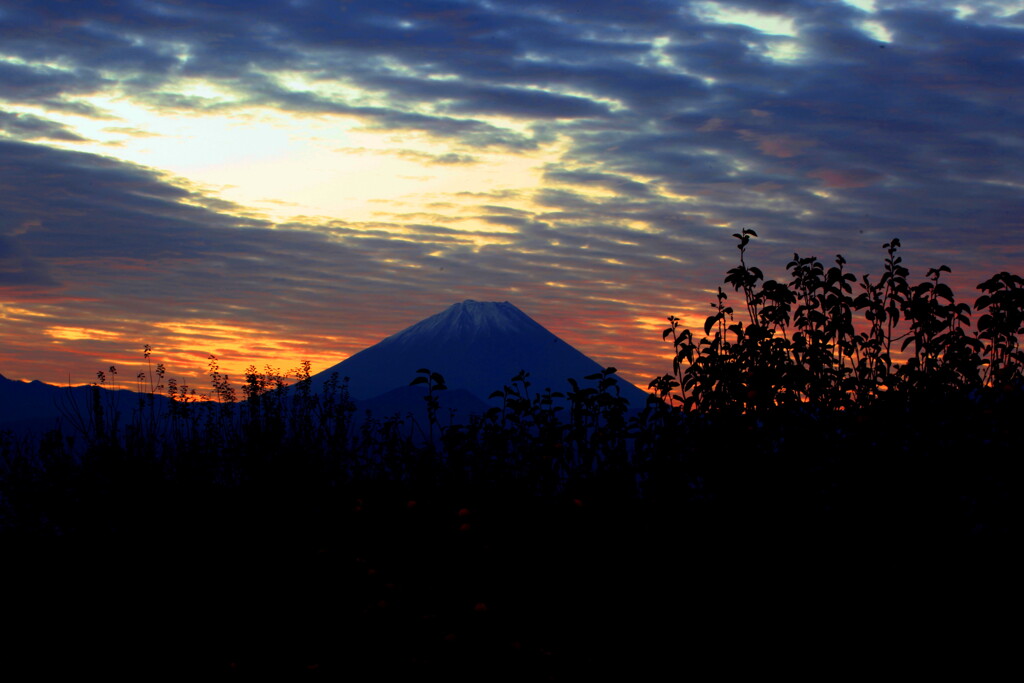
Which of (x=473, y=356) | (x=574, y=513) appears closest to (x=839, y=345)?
(x=574, y=513)

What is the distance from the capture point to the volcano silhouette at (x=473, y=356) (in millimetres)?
140000

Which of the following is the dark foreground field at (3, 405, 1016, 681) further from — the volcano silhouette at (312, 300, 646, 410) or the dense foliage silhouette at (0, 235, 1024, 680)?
the volcano silhouette at (312, 300, 646, 410)

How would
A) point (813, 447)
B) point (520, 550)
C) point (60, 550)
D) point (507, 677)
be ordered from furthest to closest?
point (60, 550), point (813, 447), point (520, 550), point (507, 677)

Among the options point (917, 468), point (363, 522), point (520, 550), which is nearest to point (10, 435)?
point (363, 522)

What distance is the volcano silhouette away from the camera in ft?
459

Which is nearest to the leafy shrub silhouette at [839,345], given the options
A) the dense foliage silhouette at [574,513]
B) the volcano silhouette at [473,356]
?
the dense foliage silhouette at [574,513]

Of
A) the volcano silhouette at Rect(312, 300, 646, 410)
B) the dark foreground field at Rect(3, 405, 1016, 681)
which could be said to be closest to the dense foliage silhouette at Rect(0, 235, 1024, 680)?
the dark foreground field at Rect(3, 405, 1016, 681)

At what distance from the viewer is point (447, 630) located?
16.2 ft

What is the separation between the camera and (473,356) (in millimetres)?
146875

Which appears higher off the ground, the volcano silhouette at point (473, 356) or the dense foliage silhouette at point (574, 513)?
the volcano silhouette at point (473, 356)

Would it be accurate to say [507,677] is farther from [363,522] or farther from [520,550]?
[363,522]

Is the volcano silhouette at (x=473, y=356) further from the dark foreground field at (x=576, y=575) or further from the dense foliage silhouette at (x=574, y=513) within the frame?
the dark foreground field at (x=576, y=575)

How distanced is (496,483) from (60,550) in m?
3.70

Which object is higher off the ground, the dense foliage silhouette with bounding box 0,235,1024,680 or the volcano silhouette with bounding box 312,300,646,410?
the volcano silhouette with bounding box 312,300,646,410
